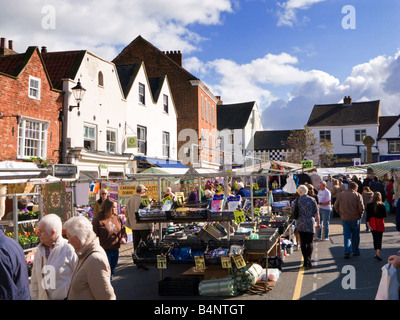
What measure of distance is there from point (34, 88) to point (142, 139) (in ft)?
30.3

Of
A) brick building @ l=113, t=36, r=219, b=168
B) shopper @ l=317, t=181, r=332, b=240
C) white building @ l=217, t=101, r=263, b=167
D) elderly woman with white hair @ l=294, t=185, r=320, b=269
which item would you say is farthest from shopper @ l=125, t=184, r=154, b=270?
white building @ l=217, t=101, r=263, b=167

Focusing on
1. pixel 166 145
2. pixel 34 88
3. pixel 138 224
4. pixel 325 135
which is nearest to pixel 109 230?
pixel 138 224

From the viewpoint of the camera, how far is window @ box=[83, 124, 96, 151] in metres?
19.4

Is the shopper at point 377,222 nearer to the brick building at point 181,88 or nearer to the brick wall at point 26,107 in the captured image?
the brick wall at point 26,107

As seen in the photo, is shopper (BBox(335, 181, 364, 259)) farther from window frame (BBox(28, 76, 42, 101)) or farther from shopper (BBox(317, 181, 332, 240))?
window frame (BBox(28, 76, 42, 101))

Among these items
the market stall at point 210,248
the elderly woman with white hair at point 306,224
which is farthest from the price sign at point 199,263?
the elderly woman with white hair at point 306,224

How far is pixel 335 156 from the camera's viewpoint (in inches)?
2094

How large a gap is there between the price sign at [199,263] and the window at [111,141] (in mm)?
14630

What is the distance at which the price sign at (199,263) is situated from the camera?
7.52 metres

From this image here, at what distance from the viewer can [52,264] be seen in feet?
14.9

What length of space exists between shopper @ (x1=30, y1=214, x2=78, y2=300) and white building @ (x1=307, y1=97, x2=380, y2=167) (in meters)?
51.0

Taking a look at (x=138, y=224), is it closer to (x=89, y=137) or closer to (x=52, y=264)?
(x=52, y=264)
